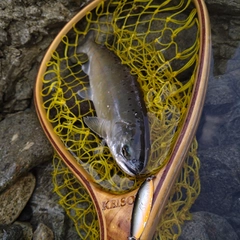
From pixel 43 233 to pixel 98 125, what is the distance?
35.1 inches

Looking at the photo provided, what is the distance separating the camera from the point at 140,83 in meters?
3.00

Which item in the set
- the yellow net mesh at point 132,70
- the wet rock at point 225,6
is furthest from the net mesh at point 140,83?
the wet rock at point 225,6

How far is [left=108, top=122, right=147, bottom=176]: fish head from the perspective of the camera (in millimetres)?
2475

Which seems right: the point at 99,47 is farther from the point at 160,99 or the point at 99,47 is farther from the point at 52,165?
the point at 52,165

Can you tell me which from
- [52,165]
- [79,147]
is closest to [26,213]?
[52,165]

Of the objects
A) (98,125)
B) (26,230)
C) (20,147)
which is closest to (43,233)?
(26,230)

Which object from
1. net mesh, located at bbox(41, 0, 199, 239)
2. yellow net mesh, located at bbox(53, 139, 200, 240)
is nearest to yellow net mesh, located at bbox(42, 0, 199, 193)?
net mesh, located at bbox(41, 0, 199, 239)

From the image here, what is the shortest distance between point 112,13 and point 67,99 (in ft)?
2.81

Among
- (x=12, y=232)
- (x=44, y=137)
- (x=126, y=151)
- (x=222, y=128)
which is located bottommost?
(x=222, y=128)

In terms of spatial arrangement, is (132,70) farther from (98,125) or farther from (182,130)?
(182,130)

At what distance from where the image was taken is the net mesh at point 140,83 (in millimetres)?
2748

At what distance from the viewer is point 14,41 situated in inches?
132

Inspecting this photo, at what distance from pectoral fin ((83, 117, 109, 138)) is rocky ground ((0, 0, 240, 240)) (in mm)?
405

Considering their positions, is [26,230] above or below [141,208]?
below
